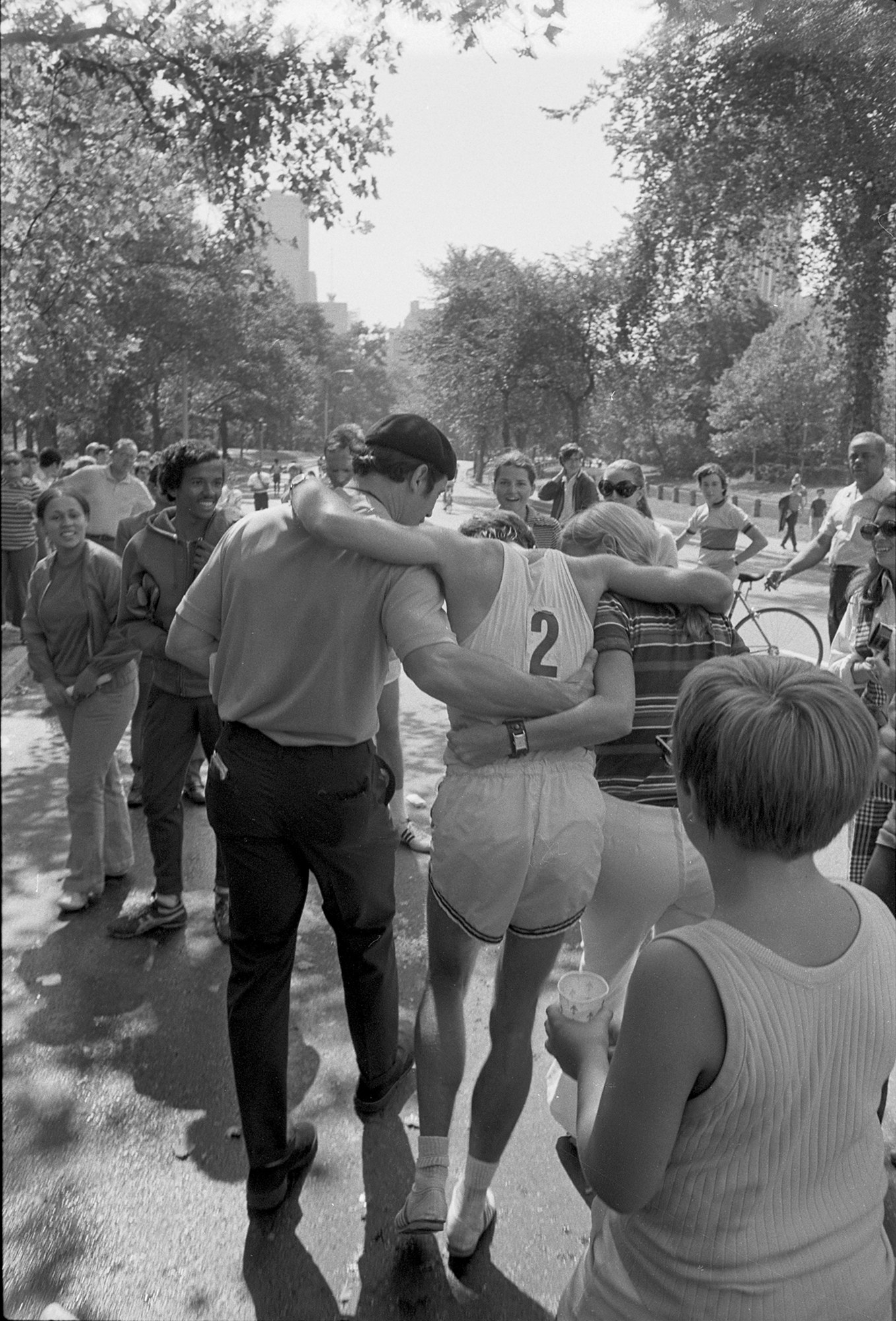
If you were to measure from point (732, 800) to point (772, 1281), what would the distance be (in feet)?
1.96

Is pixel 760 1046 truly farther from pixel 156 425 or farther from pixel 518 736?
pixel 156 425

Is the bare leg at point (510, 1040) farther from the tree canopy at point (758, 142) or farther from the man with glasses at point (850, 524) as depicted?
the man with glasses at point (850, 524)

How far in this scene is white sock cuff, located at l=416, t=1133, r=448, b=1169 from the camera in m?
2.61

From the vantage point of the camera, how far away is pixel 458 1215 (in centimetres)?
261

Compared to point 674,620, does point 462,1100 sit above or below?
below

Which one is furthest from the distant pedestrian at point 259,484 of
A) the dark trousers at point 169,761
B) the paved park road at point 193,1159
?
the paved park road at point 193,1159

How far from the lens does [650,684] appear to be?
2725 millimetres

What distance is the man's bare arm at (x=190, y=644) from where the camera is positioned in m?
2.74

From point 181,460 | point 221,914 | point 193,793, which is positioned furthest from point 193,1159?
point 193,793

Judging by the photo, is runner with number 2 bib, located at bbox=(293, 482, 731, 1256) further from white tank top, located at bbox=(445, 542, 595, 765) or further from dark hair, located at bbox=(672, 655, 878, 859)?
dark hair, located at bbox=(672, 655, 878, 859)

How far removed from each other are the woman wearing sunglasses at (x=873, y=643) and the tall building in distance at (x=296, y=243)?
1.87m

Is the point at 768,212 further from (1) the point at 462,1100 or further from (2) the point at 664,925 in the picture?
(1) the point at 462,1100

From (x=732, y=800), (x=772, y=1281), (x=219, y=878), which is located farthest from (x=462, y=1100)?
(x=732, y=800)

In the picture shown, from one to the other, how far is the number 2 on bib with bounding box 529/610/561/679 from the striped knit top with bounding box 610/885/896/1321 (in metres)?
1.14
